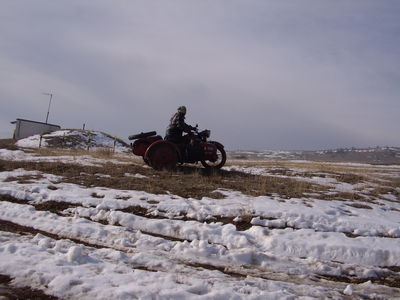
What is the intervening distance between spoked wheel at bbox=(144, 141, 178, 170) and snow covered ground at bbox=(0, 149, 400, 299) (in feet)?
9.94

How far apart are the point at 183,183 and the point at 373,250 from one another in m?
5.39

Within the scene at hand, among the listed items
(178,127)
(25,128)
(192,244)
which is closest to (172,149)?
(178,127)

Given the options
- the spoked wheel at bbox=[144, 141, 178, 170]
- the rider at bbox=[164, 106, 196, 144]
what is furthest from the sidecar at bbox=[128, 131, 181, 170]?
the rider at bbox=[164, 106, 196, 144]

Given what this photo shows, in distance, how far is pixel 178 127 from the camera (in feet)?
39.9

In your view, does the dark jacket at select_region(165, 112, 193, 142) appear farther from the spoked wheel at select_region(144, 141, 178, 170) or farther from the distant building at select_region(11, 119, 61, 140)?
the distant building at select_region(11, 119, 61, 140)

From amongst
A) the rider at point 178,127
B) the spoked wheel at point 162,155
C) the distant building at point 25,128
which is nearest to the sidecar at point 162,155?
the spoked wheel at point 162,155

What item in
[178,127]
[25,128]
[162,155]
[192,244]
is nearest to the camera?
[192,244]

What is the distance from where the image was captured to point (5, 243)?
5180 millimetres

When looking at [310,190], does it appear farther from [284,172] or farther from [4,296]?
[4,296]

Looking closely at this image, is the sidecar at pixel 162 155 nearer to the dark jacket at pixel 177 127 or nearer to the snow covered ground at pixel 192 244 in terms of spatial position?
the dark jacket at pixel 177 127

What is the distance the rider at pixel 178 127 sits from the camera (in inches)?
477

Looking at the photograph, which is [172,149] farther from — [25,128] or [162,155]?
[25,128]

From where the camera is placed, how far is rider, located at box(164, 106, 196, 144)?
39.8ft

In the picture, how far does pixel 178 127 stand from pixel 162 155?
1.14m
